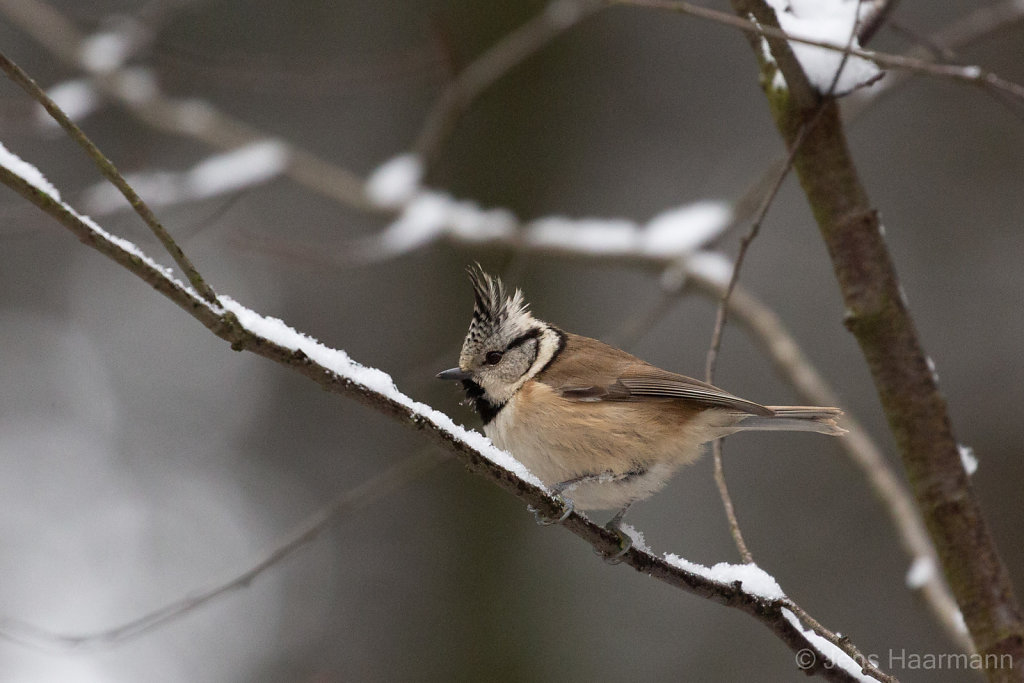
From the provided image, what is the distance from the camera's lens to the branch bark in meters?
2.60

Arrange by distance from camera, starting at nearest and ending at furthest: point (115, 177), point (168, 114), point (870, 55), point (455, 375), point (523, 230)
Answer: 1. point (115, 177)
2. point (870, 55)
3. point (455, 375)
4. point (523, 230)
5. point (168, 114)

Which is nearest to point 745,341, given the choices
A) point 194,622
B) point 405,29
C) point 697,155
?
point 697,155

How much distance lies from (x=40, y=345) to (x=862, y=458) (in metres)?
7.68

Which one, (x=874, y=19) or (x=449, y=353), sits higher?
(x=449, y=353)

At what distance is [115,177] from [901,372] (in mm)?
2300

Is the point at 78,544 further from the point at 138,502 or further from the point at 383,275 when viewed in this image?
the point at 383,275

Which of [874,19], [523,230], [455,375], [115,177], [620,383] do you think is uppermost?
[523,230]

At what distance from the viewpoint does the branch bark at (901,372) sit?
2.60 meters

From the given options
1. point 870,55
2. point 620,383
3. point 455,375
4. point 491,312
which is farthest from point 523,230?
point 870,55

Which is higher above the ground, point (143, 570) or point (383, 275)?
point (383, 275)

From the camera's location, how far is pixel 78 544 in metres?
7.69

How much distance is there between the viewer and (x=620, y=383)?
345 cm

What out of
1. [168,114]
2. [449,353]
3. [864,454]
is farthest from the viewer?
[449,353]

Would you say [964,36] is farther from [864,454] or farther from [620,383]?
[620,383]
